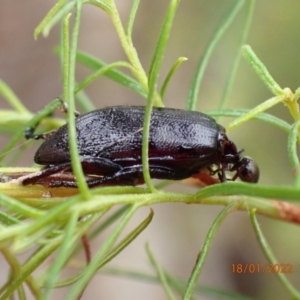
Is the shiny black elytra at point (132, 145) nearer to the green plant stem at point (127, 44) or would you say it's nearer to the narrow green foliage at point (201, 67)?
the narrow green foliage at point (201, 67)

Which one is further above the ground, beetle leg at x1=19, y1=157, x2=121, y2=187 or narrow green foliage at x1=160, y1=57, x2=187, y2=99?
narrow green foliage at x1=160, y1=57, x2=187, y2=99

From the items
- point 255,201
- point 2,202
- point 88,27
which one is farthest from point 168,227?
point 2,202

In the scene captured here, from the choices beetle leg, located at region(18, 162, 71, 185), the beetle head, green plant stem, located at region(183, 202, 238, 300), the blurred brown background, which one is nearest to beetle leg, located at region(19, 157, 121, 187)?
beetle leg, located at region(18, 162, 71, 185)

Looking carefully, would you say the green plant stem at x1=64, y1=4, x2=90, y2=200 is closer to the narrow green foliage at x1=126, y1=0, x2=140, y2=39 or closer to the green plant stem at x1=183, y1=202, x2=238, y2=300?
the narrow green foliage at x1=126, y1=0, x2=140, y2=39

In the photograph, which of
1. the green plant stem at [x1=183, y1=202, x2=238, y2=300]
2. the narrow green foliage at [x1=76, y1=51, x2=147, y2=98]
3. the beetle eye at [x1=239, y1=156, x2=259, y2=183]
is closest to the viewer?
the green plant stem at [x1=183, y1=202, x2=238, y2=300]

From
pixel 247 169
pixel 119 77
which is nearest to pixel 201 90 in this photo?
pixel 247 169

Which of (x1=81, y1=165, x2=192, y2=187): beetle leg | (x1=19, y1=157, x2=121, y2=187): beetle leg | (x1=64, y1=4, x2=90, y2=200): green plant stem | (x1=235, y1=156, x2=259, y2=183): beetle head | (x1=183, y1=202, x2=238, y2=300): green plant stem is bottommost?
(x1=183, y1=202, x2=238, y2=300): green plant stem

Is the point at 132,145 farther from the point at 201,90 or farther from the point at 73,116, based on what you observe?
the point at 201,90
